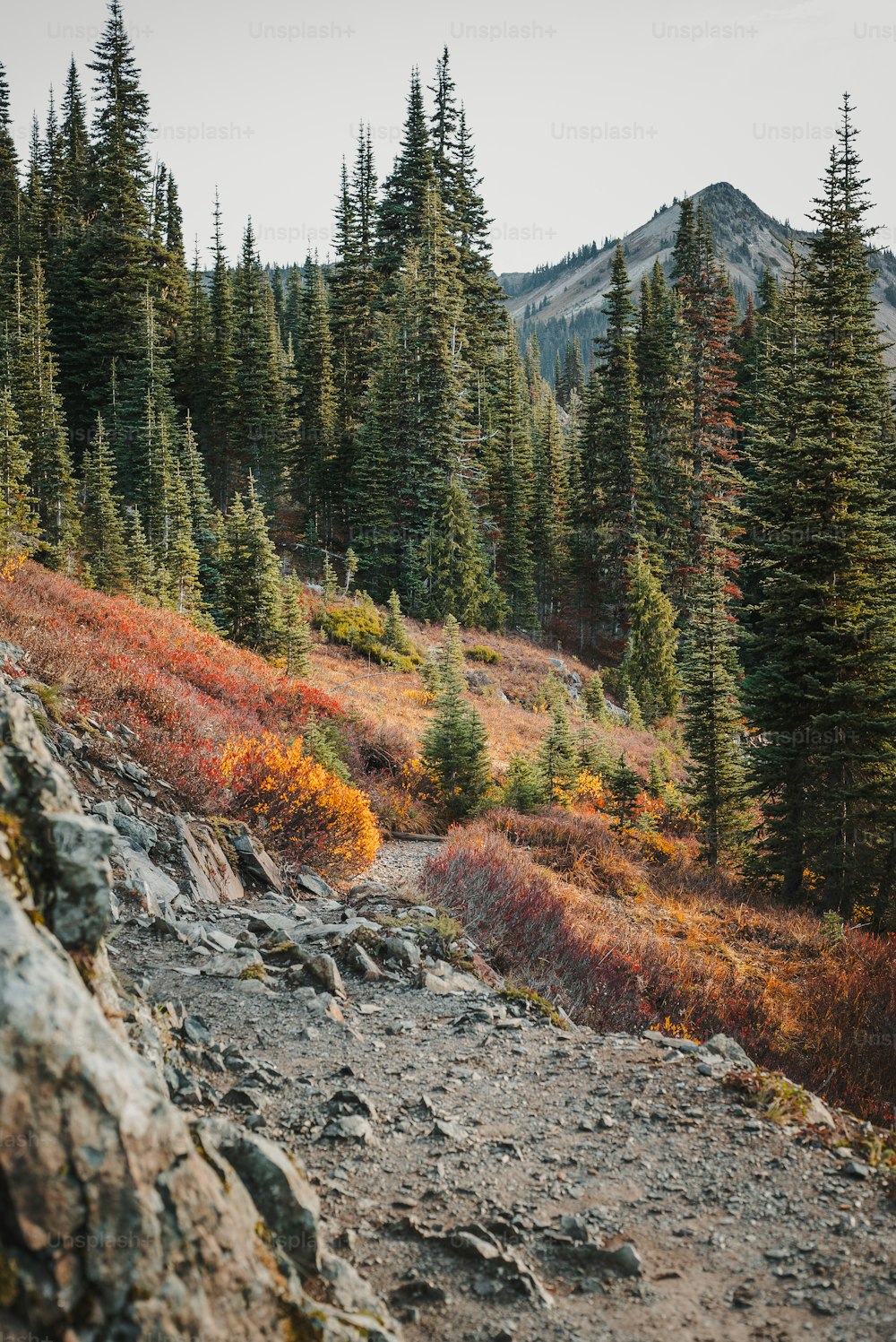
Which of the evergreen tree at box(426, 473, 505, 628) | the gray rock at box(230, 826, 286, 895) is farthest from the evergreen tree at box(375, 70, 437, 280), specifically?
the gray rock at box(230, 826, 286, 895)

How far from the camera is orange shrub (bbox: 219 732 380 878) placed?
10.8 metres

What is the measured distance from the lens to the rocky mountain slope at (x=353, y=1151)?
7.13ft

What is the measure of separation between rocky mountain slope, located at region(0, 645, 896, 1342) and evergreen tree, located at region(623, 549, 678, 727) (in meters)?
30.9

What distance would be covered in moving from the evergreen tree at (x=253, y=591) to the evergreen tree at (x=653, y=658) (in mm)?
18640

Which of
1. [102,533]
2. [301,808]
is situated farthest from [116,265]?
[301,808]

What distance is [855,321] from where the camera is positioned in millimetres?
16578

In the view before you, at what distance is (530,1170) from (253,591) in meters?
Answer: 22.2

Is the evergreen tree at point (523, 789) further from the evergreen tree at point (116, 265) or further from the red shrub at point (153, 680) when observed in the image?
the evergreen tree at point (116, 265)

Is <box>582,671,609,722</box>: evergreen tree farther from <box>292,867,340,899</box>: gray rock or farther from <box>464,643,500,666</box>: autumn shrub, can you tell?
<box>292,867,340,899</box>: gray rock

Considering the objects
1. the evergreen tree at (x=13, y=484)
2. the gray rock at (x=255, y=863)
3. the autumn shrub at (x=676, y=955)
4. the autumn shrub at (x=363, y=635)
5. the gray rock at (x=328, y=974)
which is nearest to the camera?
the gray rock at (x=328, y=974)

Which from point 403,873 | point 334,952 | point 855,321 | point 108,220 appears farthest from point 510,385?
point 334,952

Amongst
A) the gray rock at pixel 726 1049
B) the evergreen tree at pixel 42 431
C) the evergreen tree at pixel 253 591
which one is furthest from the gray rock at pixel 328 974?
the evergreen tree at pixel 42 431

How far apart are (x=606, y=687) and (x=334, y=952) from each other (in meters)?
34.5

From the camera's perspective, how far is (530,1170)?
4.46 meters
